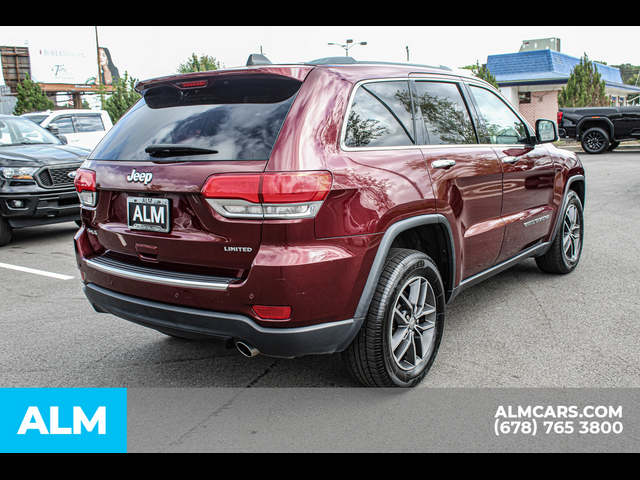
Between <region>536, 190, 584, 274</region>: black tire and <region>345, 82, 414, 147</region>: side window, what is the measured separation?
8.08 ft

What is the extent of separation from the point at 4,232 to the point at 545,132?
670 cm

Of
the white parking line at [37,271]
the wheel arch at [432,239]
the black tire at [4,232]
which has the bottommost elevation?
the white parking line at [37,271]

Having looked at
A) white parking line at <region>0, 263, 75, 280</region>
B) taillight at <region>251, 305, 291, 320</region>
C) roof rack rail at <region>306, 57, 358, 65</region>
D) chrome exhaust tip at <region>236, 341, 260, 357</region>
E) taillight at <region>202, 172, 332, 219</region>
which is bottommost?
white parking line at <region>0, 263, 75, 280</region>

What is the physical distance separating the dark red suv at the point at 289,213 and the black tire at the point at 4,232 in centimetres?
505

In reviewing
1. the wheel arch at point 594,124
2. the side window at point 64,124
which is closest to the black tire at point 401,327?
the side window at point 64,124

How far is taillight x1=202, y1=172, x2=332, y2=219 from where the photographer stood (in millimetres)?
2621

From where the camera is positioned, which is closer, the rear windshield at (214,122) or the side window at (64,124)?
the rear windshield at (214,122)

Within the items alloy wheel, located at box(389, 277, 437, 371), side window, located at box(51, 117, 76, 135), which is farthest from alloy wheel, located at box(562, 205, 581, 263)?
side window, located at box(51, 117, 76, 135)

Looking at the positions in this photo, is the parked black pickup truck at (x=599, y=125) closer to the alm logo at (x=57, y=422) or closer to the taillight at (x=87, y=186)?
the taillight at (x=87, y=186)

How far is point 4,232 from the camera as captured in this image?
774cm

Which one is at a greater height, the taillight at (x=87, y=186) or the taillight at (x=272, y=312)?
the taillight at (x=87, y=186)

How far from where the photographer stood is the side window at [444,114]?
3.61 metres

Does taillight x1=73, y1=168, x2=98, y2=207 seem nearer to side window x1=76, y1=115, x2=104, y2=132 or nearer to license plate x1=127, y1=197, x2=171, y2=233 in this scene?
license plate x1=127, y1=197, x2=171, y2=233

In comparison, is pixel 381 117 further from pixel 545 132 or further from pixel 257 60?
pixel 545 132
